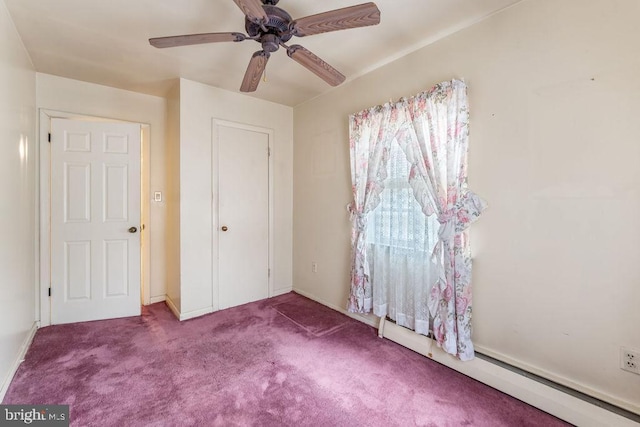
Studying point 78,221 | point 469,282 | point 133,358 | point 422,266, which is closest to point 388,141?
point 422,266

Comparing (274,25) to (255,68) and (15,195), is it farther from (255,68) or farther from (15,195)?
(15,195)

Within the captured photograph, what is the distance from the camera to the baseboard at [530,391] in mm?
1408

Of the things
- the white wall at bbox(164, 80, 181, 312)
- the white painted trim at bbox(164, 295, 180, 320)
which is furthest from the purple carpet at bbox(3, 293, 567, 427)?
the white wall at bbox(164, 80, 181, 312)

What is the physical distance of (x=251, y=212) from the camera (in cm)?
334

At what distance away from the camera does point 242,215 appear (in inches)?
129

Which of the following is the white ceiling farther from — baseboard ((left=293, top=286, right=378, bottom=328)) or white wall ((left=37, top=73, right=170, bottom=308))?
baseboard ((left=293, top=286, right=378, bottom=328))

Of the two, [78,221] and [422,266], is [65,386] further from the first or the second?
[422,266]

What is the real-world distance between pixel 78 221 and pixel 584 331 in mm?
4154

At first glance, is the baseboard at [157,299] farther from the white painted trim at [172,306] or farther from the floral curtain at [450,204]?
the floral curtain at [450,204]

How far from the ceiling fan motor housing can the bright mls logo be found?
2408mm

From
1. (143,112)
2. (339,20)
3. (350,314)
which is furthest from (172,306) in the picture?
(339,20)

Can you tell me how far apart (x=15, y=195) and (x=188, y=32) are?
5.60 feet

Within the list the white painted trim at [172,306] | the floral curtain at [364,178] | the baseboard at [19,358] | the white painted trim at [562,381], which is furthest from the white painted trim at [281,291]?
the white painted trim at [562,381]

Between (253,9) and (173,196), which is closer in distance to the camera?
(253,9)
